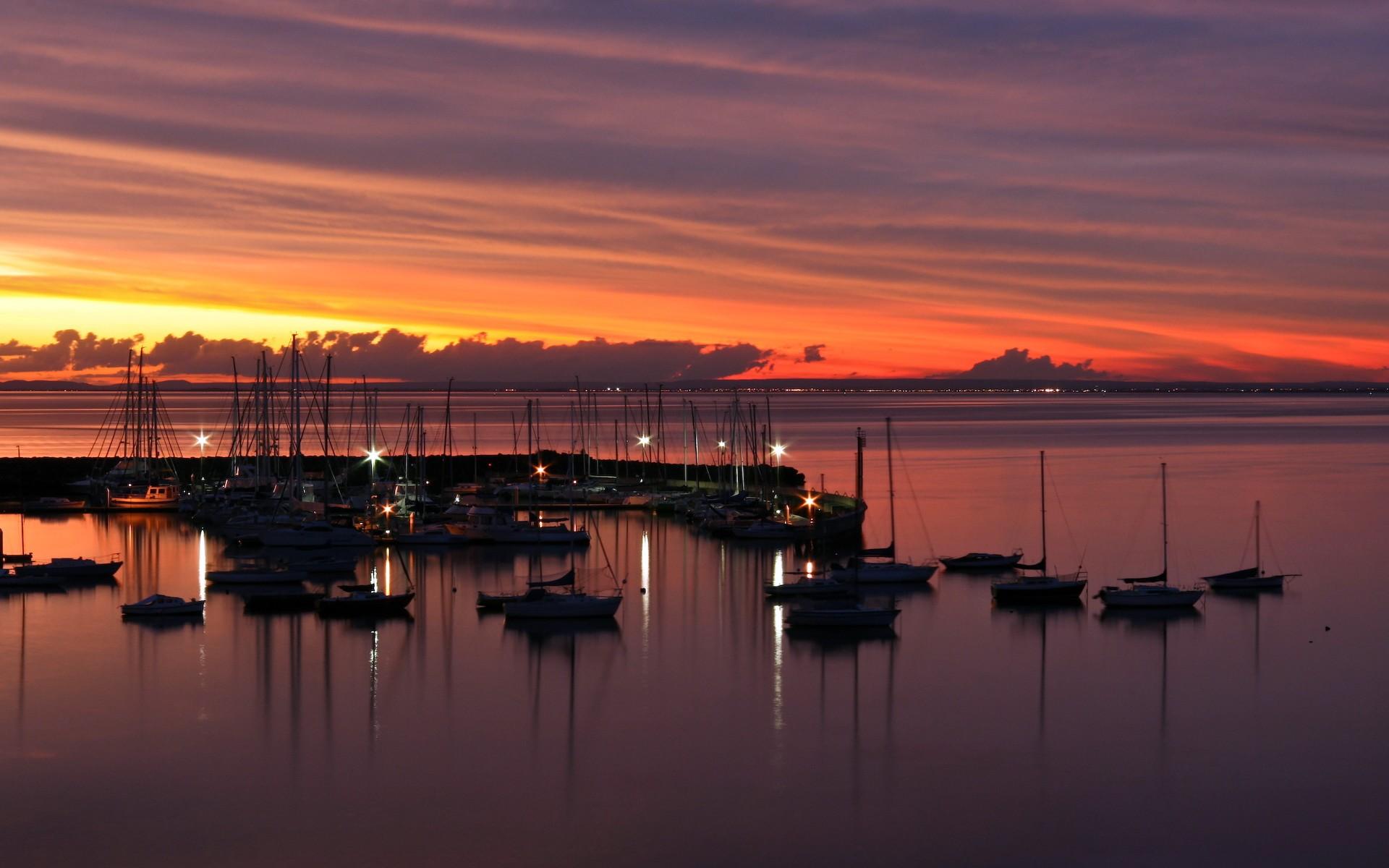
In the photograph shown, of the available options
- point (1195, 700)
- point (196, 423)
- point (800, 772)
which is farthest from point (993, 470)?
point (196, 423)

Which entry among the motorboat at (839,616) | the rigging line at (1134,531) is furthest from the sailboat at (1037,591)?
the rigging line at (1134,531)

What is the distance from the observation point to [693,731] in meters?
19.9

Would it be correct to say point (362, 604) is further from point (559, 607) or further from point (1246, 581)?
point (1246, 581)

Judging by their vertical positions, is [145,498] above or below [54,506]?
above

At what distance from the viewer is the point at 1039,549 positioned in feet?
131

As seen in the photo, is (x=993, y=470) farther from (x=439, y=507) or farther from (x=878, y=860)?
(x=878, y=860)

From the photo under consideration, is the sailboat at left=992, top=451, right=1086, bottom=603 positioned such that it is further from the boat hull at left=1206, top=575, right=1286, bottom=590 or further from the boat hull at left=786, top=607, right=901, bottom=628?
the boat hull at left=786, top=607, right=901, bottom=628

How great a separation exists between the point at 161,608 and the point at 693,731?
43.8ft

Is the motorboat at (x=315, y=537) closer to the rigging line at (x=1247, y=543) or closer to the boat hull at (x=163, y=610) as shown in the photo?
the boat hull at (x=163, y=610)

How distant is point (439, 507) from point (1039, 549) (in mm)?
19784

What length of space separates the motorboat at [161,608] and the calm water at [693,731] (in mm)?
408

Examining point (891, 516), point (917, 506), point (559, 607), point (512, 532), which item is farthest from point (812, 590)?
point (917, 506)

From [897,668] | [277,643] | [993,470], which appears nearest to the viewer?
[897,668]

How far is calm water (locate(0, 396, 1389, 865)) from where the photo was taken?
15.5 meters
